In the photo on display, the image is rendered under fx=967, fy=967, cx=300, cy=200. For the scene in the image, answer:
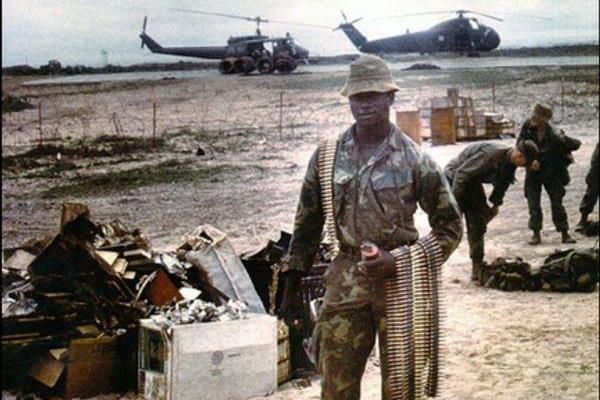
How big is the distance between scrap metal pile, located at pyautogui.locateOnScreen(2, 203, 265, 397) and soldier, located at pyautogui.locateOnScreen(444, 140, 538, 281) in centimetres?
292

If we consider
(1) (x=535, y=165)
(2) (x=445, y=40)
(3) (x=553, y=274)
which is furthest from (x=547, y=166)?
(2) (x=445, y=40)

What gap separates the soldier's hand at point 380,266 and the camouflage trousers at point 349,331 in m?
0.12

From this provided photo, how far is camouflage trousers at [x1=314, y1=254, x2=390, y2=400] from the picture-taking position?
4.49 metres

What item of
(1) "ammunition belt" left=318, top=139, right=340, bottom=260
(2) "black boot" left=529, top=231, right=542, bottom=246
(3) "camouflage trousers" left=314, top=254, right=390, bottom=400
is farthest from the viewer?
(2) "black boot" left=529, top=231, right=542, bottom=246

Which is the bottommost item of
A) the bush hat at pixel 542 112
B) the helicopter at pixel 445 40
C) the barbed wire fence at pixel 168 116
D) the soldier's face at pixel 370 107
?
the soldier's face at pixel 370 107

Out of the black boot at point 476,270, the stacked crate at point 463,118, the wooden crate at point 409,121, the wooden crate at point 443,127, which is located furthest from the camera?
the stacked crate at point 463,118

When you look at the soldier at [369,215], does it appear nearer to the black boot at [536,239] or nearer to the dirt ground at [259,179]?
the dirt ground at [259,179]

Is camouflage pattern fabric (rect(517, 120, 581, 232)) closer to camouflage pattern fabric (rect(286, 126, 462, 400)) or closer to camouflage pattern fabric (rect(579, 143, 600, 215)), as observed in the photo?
camouflage pattern fabric (rect(579, 143, 600, 215))

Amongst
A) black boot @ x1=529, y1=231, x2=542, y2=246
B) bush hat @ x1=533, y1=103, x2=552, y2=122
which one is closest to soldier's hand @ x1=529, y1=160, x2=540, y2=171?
bush hat @ x1=533, y1=103, x2=552, y2=122

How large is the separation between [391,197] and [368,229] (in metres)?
0.18

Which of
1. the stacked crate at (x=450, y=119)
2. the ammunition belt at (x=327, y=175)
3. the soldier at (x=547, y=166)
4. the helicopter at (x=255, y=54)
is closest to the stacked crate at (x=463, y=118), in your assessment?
the stacked crate at (x=450, y=119)

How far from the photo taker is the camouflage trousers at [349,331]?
4.49 metres

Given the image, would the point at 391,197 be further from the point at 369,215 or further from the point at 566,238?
the point at 566,238

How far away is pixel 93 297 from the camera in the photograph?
22.5 ft
